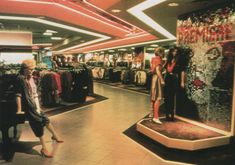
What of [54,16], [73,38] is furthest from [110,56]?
[54,16]

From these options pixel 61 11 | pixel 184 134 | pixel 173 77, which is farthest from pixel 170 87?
pixel 61 11

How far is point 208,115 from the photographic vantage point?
5672 mm

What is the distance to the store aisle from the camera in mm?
4262

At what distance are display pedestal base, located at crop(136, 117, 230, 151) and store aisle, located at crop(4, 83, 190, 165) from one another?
0.40 meters

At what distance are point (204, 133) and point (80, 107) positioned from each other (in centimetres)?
475

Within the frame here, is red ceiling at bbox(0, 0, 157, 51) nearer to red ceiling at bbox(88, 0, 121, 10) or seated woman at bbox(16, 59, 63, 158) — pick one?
red ceiling at bbox(88, 0, 121, 10)

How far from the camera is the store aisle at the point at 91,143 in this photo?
4.26 m

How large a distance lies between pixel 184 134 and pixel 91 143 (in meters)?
1.73

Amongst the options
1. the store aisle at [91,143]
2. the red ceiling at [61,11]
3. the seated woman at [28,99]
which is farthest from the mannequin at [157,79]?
the seated woman at [28,99]

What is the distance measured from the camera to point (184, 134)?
5.09 metres

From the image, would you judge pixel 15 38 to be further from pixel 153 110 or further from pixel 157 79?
pixel 157 79

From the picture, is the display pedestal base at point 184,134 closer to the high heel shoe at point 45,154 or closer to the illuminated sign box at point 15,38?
the high heel shoe at point 45,154

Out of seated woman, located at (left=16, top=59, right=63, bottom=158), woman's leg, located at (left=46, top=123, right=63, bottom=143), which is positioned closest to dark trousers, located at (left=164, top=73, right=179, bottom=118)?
woman's leg, located at (left=46, top=123, right=63, bottom=143)

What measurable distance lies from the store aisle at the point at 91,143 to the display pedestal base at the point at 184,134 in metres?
0.40
